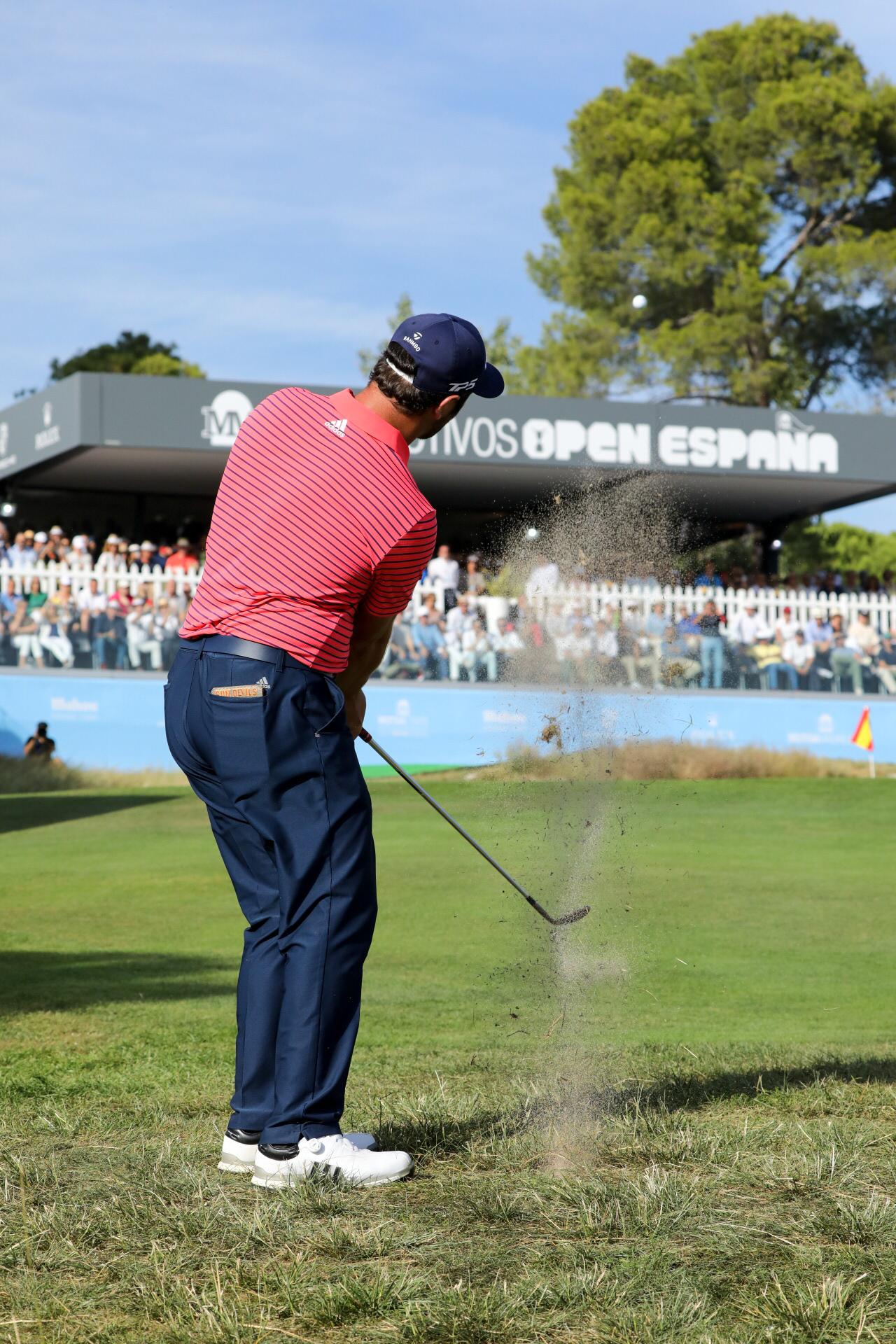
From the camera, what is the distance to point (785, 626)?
23281mm

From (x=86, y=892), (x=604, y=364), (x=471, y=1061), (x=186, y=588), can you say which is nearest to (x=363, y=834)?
(x=471, y=1061)

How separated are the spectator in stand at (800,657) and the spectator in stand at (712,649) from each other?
4.31 feet

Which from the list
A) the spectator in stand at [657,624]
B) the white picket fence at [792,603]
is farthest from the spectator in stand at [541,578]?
the white picket fence at [792,603]

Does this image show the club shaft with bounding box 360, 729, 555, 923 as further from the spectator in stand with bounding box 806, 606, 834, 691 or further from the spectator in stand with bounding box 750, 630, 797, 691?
the spectator in stand with bounding box 806, 606, 834, 691

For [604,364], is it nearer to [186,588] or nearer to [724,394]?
[724,394]

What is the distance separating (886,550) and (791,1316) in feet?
151

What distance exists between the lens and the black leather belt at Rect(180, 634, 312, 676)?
3514 millimetres

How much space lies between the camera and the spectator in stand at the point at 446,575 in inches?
865

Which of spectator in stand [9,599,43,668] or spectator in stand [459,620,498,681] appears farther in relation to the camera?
spectator in stand [9,599,43,668]

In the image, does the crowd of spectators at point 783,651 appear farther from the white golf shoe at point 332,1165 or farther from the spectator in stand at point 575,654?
the white golf shoe at point 332,1165

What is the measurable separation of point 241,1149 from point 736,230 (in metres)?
43.4

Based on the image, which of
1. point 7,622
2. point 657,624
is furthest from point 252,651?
point 7,622

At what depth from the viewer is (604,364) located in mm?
44500

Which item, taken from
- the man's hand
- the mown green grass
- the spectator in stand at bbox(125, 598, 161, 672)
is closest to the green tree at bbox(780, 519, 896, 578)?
the spectator in stand at bbox(125, 598, 161, 672)
